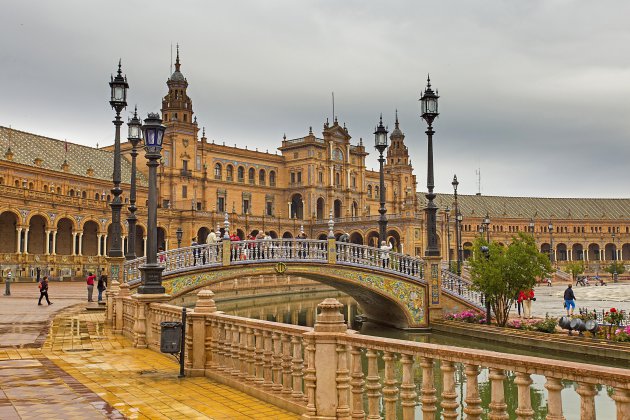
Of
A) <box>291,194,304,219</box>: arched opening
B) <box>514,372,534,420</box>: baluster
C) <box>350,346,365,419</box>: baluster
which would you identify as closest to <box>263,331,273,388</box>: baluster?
<box>350,346,365,419</box>: baluster

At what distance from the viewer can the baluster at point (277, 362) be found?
27.1 ft

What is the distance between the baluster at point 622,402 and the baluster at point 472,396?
1.26 m

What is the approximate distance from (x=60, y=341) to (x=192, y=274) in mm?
7225

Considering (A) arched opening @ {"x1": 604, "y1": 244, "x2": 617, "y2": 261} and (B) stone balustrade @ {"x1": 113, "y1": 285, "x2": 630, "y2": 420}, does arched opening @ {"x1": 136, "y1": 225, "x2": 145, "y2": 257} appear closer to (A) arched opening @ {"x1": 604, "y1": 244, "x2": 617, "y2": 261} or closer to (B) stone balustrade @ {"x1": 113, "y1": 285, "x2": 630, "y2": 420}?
(B) stone balustrade @ {"x1": 113, "y1": 285, "x2": 630, "y2": 420}

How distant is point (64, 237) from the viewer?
178 feet

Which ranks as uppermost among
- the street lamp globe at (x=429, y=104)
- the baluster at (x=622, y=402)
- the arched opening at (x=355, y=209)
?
the arched opening at (x=355, y=209)

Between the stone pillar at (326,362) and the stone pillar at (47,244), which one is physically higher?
the stone pillar at (47,244)

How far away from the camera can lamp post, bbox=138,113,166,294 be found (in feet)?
45.0

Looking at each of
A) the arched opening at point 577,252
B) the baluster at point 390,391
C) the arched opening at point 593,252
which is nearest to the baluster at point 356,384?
the baluster at point 390,391

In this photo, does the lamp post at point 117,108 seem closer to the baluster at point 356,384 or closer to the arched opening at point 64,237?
the baluster at point 356,384

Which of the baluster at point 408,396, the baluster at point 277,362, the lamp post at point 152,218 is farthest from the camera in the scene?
the lamp post at point 152,218

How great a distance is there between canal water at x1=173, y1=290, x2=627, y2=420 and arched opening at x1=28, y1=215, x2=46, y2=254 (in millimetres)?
19965

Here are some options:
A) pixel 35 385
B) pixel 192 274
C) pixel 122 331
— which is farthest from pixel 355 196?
pixel 35 385

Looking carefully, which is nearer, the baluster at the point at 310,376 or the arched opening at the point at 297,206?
the baluster at the point at 310,376
